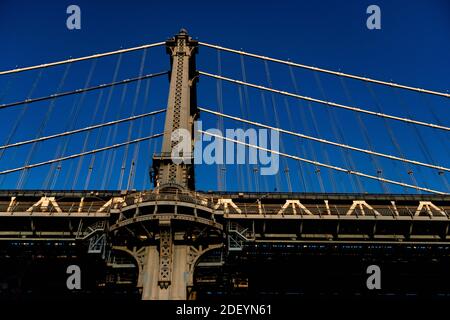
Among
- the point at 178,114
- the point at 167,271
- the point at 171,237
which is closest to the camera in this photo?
the point at 167,271

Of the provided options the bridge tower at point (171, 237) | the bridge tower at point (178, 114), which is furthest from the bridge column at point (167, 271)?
the bridge tower at point (178, 114)

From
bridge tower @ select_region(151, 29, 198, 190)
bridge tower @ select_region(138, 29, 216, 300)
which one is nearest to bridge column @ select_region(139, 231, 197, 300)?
bridge tower @ select_region(138, 29, 216, 300)

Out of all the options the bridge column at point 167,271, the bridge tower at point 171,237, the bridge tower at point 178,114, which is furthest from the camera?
the bridge tower at point 178,114

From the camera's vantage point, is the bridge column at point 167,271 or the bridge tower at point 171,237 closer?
the bridge column at point 167,271

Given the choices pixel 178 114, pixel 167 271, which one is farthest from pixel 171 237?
pixel 178 114

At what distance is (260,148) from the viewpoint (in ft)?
137

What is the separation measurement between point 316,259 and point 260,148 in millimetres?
17159

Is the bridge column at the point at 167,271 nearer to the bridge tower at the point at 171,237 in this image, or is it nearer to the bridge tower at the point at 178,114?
the bridge tower at the point at 171,237

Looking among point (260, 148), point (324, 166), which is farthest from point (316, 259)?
point (260, 148)

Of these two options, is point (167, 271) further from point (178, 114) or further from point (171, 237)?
point (178, 114)

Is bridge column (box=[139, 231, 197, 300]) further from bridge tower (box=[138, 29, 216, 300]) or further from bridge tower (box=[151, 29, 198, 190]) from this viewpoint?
bridge tower (box=[151, 29, 198, 190])

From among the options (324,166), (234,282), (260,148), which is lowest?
(234,282)

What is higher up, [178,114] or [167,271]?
[178,114]
